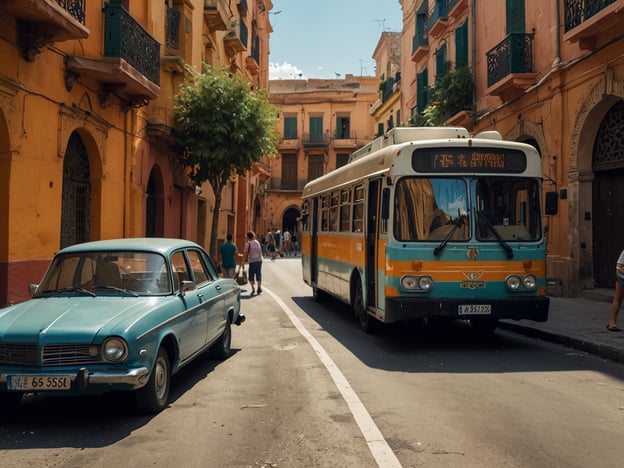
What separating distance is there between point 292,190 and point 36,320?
169 ft

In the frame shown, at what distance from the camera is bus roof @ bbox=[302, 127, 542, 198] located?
8.94m

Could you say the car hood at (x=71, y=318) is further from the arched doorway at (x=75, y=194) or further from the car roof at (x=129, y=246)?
the arched doorway at (x=75, y=194)

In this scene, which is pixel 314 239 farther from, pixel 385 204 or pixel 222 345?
pixel 222 345

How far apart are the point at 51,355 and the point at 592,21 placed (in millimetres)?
12155

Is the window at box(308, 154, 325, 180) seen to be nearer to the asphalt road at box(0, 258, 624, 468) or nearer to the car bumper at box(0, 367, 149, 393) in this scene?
the asphalt road at box(0, 258, 624, 468)

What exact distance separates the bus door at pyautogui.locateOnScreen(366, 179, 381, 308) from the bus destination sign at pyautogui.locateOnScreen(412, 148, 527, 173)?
99 cm

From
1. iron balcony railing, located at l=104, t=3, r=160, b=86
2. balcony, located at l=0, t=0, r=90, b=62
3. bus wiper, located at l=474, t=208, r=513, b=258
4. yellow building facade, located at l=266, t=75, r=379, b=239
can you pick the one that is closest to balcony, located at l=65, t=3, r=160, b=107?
iron balcony railing, located at l=104, t=3, r=160, b=86

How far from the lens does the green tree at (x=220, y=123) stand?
19828 mm

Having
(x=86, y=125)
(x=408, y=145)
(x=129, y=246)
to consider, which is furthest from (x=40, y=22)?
(x=408, y=145)

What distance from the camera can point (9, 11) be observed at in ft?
32.8

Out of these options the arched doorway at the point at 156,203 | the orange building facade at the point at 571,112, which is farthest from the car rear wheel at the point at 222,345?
the arched doorway at the point at 156,203

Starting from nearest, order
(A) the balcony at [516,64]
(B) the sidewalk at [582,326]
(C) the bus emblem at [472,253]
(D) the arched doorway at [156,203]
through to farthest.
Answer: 1. (C) the bus emblem at [472,253]
2. (B) the sidewalk at [582,326]
3. (A) the balcony at [516,64]
4. (D) the arched doorway at [156,203]

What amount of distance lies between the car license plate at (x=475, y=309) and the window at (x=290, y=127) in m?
50.0

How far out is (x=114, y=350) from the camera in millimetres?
5164
